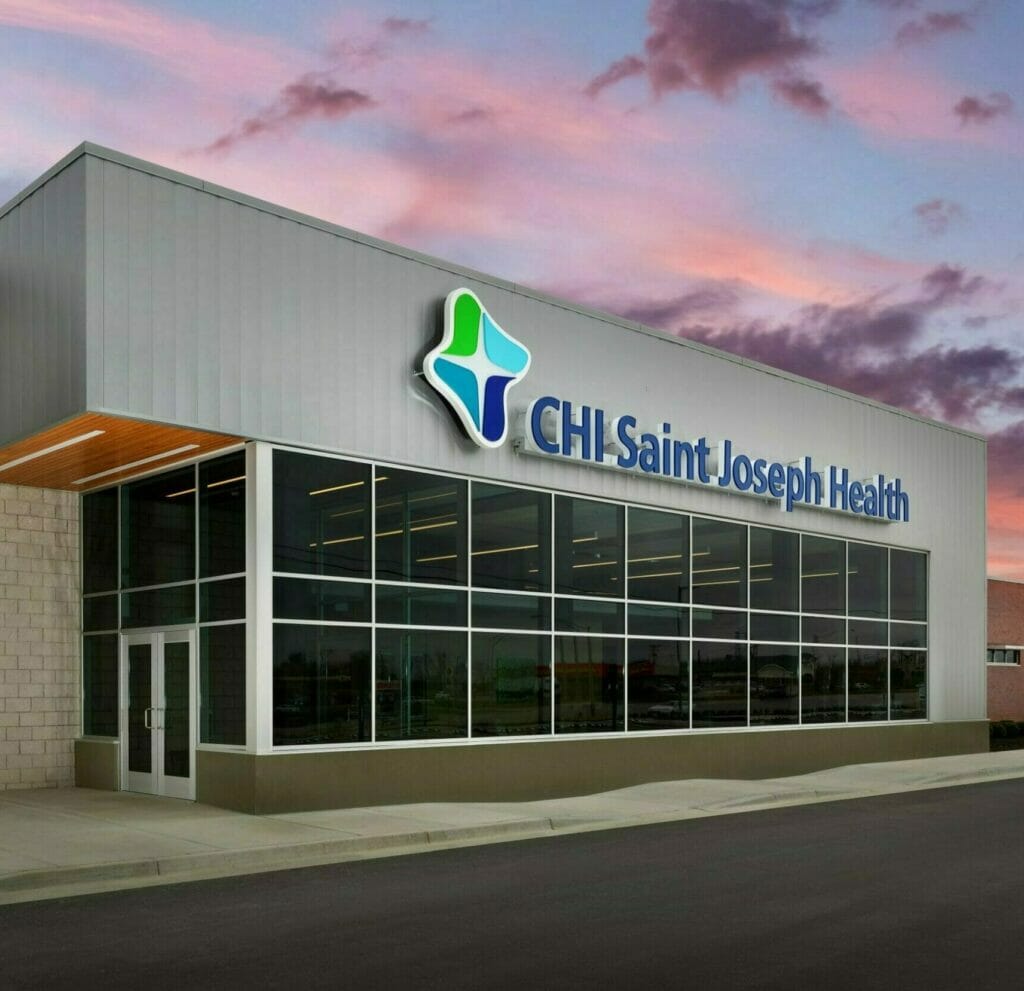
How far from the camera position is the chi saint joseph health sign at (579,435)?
66.5 feet

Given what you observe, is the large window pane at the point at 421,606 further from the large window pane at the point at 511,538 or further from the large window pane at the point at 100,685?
the large window pane at the point at 100,685

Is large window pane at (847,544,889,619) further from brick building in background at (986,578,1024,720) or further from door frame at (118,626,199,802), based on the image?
brick building in background at (986,578,1024,720)

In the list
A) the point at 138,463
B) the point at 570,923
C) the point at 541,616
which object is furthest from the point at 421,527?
the point at 570,923

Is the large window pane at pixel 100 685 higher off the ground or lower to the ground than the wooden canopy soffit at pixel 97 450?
lower

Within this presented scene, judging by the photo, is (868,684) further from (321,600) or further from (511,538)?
(321,600)

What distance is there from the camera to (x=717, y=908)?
11242mm

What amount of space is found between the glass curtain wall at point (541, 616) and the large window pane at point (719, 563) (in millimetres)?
42

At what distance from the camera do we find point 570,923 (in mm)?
10633

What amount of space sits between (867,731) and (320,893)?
65.3ft

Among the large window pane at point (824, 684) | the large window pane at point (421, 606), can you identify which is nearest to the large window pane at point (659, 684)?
the large window pane at point (824, 684)

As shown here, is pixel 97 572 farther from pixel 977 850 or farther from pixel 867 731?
pixel 867 731

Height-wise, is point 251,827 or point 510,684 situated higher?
point 510,684

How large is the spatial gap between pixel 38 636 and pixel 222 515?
4487 mm

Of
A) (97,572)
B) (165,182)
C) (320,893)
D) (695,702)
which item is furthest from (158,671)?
(695,702)
